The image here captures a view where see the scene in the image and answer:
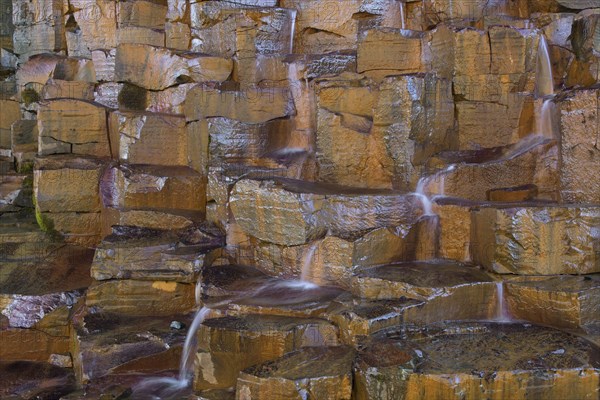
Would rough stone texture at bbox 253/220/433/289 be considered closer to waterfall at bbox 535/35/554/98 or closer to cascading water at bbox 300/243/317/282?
cascading water at bbox 300/243/317/282

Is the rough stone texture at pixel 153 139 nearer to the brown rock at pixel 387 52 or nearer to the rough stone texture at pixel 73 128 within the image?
the rough stone texture at pixel 73 128

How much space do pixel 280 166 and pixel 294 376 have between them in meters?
3.40

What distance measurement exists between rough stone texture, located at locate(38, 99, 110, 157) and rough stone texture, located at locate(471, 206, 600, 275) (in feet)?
17.2

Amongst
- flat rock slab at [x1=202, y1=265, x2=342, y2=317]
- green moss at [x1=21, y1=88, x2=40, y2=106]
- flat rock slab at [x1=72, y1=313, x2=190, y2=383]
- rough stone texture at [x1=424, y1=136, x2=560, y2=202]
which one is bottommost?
flat rock slab at [x1=72, y1=313, x2=190, y2=383]

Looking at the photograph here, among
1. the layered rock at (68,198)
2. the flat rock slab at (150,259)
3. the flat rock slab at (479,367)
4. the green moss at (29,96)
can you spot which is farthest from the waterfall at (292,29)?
the flat rock slab at (479,367)

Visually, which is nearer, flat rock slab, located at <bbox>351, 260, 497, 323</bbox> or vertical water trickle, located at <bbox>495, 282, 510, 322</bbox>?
flat rock slab, located at <bbox>351, 260, 497, 323</bbox>

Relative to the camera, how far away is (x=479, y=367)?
418 cm

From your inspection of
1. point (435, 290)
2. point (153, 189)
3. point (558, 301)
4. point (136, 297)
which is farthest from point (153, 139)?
point (558, 301)

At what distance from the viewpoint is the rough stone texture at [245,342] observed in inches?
189

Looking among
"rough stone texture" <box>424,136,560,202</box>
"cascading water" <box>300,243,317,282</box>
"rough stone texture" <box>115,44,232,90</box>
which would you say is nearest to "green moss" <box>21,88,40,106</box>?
"rough stone texture" <box>115,44,232,90</box>

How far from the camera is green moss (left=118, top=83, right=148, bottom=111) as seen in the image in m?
8.75

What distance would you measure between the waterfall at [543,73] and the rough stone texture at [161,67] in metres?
3.71

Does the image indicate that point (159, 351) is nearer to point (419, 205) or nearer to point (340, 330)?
point (340, 330)

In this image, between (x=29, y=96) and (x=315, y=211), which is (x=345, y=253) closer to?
(x=315, y=211)
